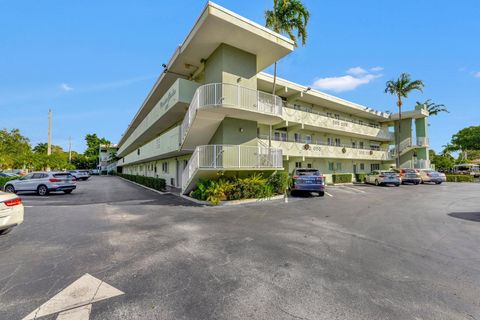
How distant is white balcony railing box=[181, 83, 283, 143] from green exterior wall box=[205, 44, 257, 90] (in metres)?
1.05

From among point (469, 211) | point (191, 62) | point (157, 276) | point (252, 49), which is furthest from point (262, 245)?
point (191, 62)

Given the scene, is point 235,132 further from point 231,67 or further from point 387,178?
point 387,178

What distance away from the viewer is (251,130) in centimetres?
1288

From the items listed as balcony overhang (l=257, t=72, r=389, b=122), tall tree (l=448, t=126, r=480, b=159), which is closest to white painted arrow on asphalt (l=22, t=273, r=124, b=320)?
balcony overhang (l=257, t=72, r=389, b=122)

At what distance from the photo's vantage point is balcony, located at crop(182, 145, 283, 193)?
1051 cm

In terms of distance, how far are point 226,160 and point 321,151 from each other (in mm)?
14176

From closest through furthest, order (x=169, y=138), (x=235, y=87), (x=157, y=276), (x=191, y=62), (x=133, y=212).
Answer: (x=157, y=276) → (x=133, y=212) → (x=235, y=87) → (x=191, y=62) → (x=169, y=138)

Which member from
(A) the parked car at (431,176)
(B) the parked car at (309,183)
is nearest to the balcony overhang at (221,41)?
(B) the parked car at (309,183)

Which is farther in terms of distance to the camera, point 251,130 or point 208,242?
point 251,130

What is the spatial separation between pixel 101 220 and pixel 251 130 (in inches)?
349

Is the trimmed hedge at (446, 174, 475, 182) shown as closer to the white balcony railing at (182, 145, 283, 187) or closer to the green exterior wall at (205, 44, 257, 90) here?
the white balcony railing at (182, 145, 283, 187)

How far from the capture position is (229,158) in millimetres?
10781

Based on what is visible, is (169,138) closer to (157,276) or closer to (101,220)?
(101,220)

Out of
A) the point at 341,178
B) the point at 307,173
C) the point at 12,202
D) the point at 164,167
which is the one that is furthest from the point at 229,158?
the point at 341,178
